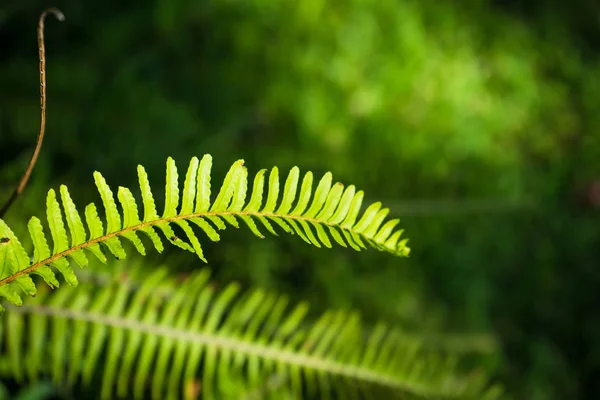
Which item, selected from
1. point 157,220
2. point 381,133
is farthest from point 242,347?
point 381,133

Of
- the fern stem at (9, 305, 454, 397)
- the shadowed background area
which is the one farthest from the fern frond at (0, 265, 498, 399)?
the shadowed background area

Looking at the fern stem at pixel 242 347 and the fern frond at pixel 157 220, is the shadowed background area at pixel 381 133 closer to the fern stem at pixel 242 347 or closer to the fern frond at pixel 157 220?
the fern stem at pixel 242 347

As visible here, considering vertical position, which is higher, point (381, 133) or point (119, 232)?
point (381, 133)

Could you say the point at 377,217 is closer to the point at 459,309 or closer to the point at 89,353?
the point at 89,353

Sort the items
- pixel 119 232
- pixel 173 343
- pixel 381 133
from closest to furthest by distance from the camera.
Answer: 1. pixel 119 232
2. pixel 173 343
3. pixel 381 133

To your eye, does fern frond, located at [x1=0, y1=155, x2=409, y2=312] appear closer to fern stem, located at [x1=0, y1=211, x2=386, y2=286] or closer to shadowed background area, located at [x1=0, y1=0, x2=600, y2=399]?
fern stem, located at [x1=0, y1=211, x2=386, y2=286]

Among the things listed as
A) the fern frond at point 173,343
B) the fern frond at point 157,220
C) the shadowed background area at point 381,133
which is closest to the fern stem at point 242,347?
the fern frond at point 173,343

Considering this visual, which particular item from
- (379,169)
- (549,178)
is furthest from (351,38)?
(549,178)

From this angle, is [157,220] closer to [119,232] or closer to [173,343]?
[119,232]
